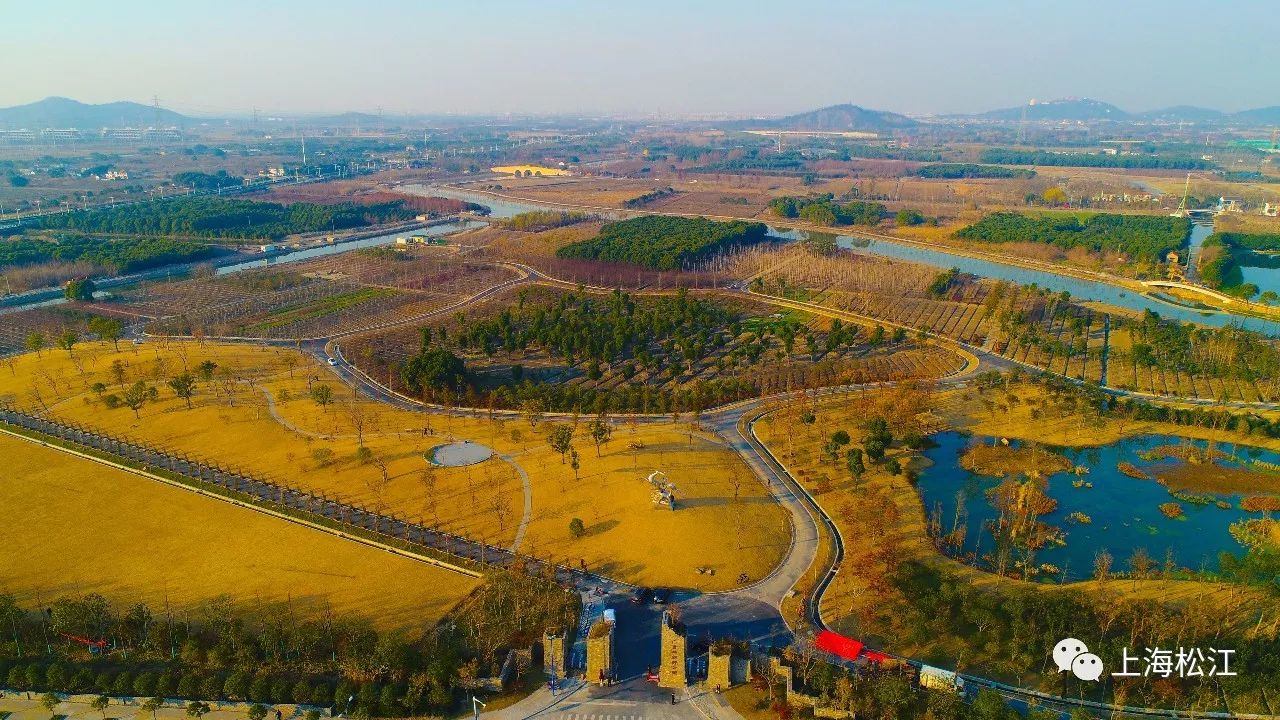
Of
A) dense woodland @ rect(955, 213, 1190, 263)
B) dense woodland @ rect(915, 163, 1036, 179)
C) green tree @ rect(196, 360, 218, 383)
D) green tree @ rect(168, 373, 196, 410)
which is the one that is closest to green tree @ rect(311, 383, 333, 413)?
green tree @ rect(168, 373, 196, 410)

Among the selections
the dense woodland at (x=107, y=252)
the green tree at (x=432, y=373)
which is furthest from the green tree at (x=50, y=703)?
the dense woodland at (x=107, y=252)

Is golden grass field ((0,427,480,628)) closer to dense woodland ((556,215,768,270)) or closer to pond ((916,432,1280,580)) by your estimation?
pond ((916,432,1280,580))

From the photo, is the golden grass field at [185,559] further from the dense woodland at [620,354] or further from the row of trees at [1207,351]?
the row of trees at [1207,351]

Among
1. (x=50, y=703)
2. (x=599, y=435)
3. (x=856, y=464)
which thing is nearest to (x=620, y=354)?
(x=599, y=435)

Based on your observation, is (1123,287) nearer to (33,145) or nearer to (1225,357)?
(1225,357)

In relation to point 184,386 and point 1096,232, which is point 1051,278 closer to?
point 1096,232
